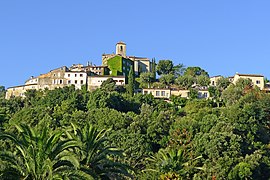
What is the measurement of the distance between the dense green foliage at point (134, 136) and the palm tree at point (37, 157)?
55 mm

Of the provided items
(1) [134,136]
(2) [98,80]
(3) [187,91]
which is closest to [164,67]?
(3) [187,91]

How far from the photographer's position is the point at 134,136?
77.1 meters

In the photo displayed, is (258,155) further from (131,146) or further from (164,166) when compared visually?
(164,166)

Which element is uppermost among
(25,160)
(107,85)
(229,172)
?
(107,85)

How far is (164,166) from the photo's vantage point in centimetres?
4956

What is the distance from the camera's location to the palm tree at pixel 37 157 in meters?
31.0

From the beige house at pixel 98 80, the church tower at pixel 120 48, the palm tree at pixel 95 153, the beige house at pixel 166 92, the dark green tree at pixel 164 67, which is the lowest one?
the palm tree at pixel 95 153

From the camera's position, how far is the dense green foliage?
31.9 metres

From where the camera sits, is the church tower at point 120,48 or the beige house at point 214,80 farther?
the church tower at point 120,48

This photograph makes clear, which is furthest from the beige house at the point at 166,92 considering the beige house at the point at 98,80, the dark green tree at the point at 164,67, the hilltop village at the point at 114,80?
the dark green tree at the point at 164,67

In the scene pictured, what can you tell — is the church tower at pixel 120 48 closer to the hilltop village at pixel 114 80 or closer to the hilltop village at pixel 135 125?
the hilltop village at pixel 135 125

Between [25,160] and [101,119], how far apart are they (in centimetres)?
5542

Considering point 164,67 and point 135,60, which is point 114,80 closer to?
point 135,60

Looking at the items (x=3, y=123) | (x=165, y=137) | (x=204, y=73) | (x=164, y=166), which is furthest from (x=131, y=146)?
(x=204, y=73)
